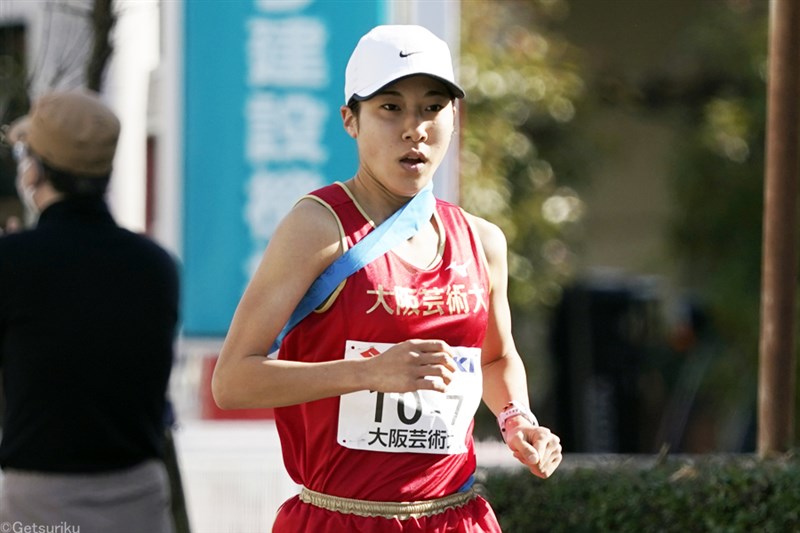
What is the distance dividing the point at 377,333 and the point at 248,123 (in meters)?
2.44

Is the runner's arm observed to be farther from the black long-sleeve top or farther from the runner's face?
the black long-sleeve top

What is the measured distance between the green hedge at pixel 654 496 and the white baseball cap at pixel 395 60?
2239 millimetres

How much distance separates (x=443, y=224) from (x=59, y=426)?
0.96 meters

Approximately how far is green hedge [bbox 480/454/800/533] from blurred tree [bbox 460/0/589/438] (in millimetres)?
4657

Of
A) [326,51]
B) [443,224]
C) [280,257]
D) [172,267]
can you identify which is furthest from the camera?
[326,51]

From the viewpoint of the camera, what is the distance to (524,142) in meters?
10.9

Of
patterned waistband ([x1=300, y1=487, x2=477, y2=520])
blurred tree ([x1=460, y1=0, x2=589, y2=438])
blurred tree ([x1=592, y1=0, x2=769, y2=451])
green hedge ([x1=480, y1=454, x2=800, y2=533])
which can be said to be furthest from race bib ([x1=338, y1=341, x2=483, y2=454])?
blurred tree ([x1=592, y1=0, x2=769, y2=451])

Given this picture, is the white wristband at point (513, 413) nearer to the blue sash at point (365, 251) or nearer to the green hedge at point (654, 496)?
the blue sash at point (365, 251)

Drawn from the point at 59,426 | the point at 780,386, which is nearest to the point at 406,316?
the point at 59,426

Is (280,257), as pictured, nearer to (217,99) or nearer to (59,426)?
(59,426)

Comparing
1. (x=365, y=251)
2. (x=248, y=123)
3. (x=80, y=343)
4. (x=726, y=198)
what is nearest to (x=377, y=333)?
(x=365, y=251)

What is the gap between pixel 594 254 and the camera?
54.3 feet

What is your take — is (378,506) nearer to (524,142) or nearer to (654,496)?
(654,496)

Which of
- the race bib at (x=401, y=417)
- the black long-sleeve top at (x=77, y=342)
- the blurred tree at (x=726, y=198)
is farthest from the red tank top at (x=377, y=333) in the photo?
the blurred tree at (x=726, y=198)
